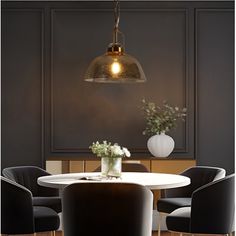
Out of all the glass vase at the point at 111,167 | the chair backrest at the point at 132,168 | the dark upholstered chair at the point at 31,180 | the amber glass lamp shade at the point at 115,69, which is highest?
the amber glass lamp shade at the point at 115,69

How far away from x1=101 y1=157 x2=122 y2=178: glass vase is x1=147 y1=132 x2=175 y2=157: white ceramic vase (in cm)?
165

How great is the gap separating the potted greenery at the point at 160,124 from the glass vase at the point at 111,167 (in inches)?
65.1

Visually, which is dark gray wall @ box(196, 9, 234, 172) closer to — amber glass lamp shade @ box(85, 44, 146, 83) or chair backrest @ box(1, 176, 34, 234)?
amber glass lamp shade @ box(85, 44, 146, 83)

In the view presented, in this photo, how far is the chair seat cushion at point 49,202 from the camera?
4.15 meters

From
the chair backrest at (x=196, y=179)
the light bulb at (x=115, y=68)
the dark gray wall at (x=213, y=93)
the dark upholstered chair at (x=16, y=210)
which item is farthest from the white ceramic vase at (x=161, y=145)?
the dark upholstered chair at (x=16, y=210)

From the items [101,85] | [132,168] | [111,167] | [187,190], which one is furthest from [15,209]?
[101,85]

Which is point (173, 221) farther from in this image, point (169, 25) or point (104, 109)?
point (169, 25)

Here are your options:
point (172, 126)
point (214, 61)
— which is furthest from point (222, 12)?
point (172, 126)

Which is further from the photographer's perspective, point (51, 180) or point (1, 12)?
point (1, 12)

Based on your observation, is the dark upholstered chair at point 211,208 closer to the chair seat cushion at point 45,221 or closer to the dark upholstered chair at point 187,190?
the dark upholstered chair at point 187,190

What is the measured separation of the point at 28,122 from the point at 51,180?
2.11 m

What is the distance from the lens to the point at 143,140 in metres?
5.65

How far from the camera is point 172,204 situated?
13.7 feet

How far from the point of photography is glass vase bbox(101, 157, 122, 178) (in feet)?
12.1
